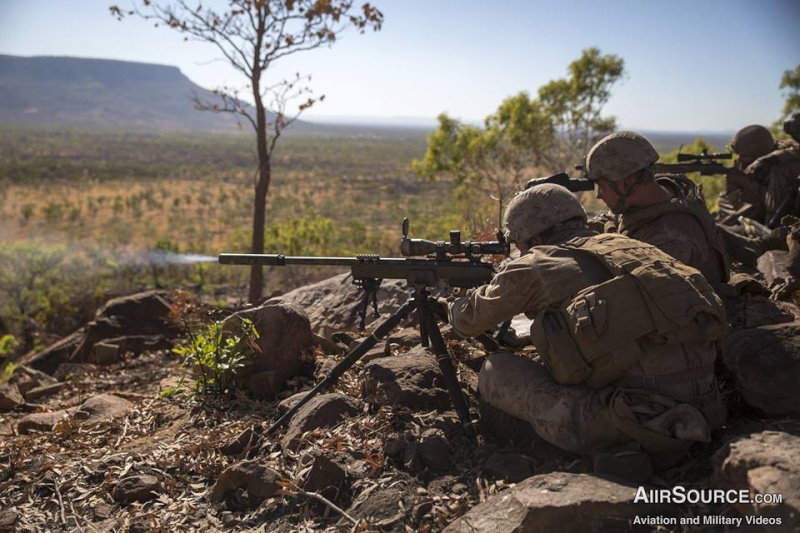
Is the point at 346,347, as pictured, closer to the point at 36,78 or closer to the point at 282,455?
the point at 282,455

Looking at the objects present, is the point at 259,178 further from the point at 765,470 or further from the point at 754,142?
the point at 765,470

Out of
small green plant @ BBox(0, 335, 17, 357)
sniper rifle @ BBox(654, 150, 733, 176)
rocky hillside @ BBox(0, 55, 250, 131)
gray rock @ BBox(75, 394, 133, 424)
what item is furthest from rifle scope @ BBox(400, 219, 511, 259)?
rocky hillside @ BBox(0, 55, 250, 131)

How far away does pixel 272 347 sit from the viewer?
5.58 meters

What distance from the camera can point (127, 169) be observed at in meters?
49.3

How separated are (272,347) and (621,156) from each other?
3254 mm

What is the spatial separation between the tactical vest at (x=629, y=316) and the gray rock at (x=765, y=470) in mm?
506

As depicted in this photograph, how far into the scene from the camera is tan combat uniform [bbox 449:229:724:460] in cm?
316

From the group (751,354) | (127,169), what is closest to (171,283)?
(751,354)

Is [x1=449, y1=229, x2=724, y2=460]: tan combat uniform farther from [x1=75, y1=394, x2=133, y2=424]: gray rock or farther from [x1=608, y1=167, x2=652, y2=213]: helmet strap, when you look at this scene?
[x1=75, y1=394, x2=133, y2=424]: gray rock

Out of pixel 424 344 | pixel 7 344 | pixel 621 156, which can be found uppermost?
pixel 621 156

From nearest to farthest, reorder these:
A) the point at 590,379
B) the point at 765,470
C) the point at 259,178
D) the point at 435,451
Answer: the point at 765,470, the point at 590,379, the point at 435,451, the point at 259,178

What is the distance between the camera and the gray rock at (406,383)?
4.47 m

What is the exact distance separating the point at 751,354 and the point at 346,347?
11.9 feet

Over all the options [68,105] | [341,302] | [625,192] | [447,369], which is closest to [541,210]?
[625,192]
